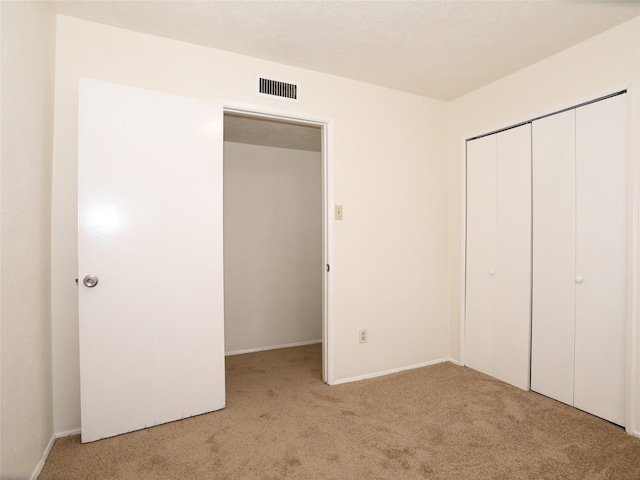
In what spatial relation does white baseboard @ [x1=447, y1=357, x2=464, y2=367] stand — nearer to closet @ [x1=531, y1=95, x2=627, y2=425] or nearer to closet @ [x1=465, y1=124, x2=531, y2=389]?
closet @ [x1=465, y1=124, x2=531, y2=389]

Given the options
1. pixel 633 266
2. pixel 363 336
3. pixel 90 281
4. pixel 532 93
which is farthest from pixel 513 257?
pixel 90 281

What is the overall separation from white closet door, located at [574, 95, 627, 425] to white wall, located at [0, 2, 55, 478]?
3054mm

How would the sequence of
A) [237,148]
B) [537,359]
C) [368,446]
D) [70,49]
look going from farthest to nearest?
1. [237,148]
2. [537,359]
3. [70,49]
4. [368,446]

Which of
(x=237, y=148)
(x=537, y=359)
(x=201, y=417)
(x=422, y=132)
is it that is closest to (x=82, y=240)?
(x=201, y=417)

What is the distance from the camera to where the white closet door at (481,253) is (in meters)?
2.80

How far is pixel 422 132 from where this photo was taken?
305 centimetres

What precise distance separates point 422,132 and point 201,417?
111 inches

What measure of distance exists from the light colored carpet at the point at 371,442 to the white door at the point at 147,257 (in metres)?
0.20

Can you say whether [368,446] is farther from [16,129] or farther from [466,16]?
[466,16]

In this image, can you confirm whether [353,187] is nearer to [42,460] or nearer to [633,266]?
[633,266]

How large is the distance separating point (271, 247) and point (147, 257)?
1.98 meters

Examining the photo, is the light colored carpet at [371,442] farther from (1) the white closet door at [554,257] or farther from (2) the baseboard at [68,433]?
(1) the white closet door at [554,257]

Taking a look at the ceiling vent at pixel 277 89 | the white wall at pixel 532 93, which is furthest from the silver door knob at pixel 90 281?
the white wall at pixel 532 93

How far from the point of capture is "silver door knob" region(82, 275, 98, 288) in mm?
1867
